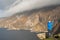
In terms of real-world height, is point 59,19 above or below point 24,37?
above

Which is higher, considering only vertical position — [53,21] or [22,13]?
[22,13]

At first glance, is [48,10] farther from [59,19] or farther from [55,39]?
[55,39]

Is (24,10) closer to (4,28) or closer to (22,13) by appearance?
(22,13)

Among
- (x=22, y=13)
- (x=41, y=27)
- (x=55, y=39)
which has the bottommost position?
(x=55, y=39)

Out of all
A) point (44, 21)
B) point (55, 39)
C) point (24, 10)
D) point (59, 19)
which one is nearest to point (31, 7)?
point (24, 10)

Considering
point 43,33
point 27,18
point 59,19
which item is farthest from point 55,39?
point 27,18

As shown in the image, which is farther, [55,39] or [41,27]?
[41,27]
